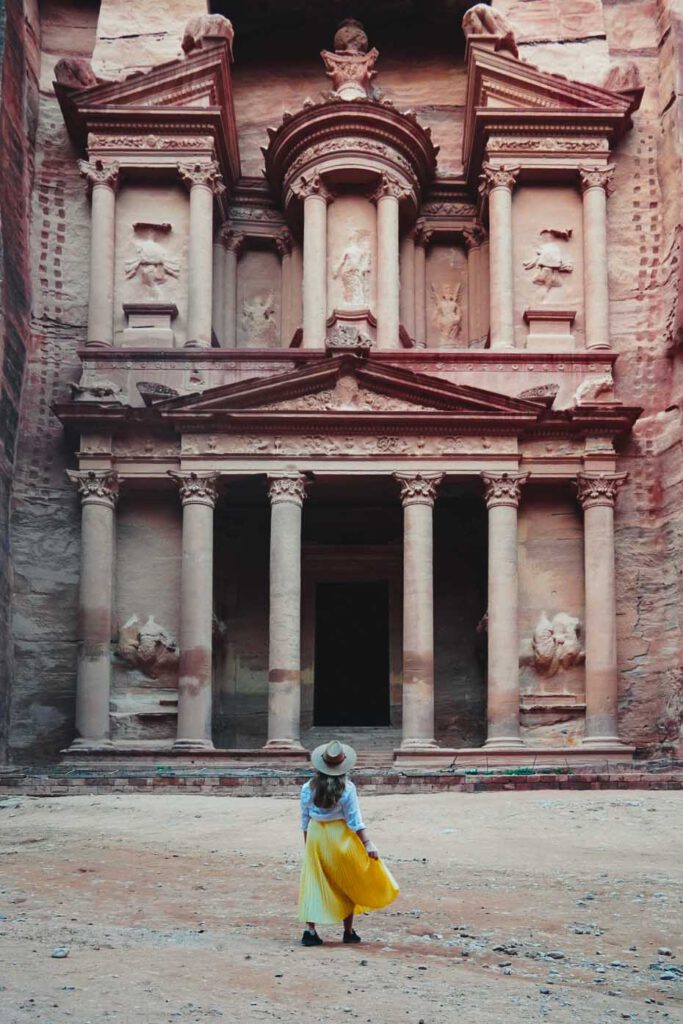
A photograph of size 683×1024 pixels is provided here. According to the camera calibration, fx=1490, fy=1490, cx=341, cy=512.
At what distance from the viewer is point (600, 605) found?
1067 inches

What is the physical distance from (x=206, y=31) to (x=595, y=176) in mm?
8513

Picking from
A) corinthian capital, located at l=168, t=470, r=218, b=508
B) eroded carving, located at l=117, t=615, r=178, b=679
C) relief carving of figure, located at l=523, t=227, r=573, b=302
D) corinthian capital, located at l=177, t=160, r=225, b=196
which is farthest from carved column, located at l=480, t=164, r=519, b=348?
eroded carving, located at l=117, t=615, r=178, b=679

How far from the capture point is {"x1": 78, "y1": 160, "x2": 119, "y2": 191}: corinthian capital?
29.8 m

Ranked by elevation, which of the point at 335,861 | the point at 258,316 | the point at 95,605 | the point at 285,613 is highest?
the point at 258,316

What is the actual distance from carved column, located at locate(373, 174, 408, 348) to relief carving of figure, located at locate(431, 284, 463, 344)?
2550 mm

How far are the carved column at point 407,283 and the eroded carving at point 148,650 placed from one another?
843 centimetres

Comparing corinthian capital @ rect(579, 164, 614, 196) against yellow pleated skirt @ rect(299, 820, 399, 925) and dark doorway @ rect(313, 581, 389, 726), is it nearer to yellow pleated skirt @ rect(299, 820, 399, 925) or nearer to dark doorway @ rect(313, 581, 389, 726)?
dark doorway @ rect(313, 581, 389, 726)

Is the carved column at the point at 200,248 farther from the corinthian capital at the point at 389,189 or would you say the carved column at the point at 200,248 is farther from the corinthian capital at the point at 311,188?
the corinthian capital at the point at 389,189

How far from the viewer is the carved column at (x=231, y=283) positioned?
31.5 metres

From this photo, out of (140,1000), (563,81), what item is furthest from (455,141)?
(140,1000)

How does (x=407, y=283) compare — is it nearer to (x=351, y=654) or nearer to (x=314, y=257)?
(x=314, y=257)

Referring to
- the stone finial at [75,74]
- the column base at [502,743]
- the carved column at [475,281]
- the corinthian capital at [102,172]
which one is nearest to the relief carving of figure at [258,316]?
the corinthian capital at [102,172]

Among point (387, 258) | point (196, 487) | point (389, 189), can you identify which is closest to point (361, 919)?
point (196, 487)

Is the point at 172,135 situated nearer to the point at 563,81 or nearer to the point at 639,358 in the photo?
the point at 563,81
